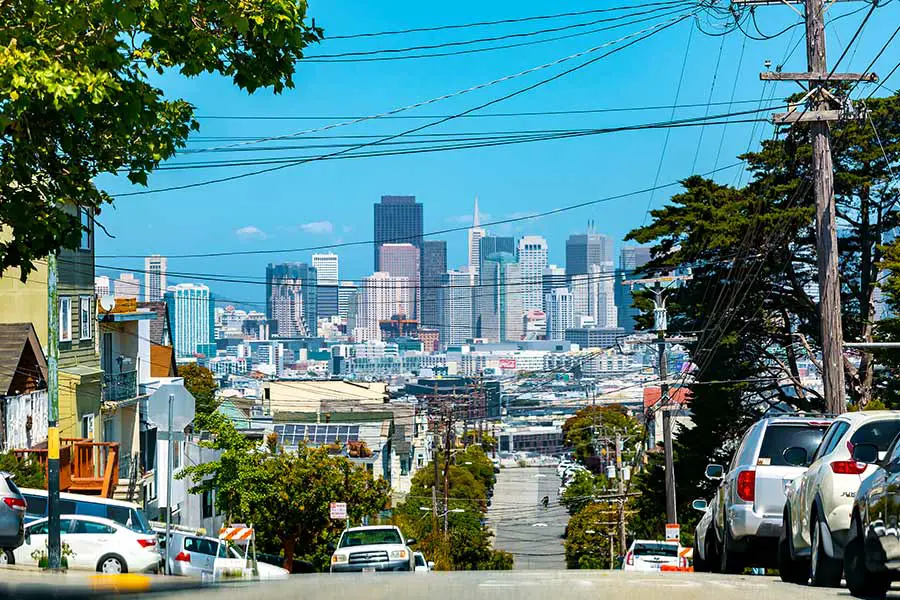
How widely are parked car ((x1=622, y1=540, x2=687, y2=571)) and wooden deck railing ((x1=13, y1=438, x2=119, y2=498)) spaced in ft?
46.7

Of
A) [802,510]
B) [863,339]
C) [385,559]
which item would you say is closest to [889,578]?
[802,510]

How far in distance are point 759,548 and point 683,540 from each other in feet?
138

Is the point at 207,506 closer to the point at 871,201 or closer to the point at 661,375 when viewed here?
the point at 661,375

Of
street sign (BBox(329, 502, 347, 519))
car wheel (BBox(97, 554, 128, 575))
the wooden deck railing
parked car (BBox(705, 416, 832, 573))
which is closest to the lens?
parked car (BBox(705, 416, 832, 573))

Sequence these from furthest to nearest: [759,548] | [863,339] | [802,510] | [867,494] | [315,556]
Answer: [315,556] < [863,339] < [759,548] < [802,510] < [867,494]

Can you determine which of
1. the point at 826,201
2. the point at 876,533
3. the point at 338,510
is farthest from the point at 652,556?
the point at 876,533

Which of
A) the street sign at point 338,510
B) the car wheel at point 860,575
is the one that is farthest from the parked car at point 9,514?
the street sign at point 338,510

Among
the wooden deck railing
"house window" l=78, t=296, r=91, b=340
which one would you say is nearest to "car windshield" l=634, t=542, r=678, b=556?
the wooden deck railing

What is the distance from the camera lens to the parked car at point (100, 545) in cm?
2355

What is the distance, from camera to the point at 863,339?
42.5m

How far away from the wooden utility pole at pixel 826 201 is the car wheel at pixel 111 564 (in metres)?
13.3

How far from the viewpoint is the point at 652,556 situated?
30.1m

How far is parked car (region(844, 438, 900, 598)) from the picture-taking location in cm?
1028

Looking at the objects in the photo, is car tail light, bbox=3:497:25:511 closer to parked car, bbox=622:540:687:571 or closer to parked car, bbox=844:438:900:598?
parked car, bbox=844:438:900:598
